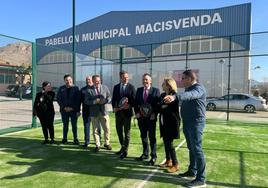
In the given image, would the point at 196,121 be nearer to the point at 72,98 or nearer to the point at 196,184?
the point at 196,184

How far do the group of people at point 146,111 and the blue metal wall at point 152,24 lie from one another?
17195 millimetres

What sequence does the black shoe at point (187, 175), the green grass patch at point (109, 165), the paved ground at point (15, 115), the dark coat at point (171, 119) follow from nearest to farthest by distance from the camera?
the green grass patch at point (109, 165) → the black shoe at point (187, 175) → the dark coat at point (171, 119) → the paved ground at point (15, 115)

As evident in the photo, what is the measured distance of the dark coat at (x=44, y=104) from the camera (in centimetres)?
771

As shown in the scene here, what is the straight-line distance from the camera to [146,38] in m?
31.8

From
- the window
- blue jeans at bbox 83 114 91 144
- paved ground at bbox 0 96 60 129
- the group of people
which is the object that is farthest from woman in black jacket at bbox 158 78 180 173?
the window

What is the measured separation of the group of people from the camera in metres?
4.75

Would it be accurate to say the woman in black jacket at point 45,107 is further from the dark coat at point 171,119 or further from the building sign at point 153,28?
the building sign at point 153,28

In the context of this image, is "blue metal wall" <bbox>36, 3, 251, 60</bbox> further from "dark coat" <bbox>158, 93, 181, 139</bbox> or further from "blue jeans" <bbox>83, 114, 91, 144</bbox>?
"dark coat" <bbox>158, 93, 181, 139</bbox>

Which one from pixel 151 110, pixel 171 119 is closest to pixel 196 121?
pixel 171 119

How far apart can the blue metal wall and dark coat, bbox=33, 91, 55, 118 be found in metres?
17.4

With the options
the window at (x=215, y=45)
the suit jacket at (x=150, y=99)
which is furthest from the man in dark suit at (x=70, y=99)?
the window at (x=215, y=45)

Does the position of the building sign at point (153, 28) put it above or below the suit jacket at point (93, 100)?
above

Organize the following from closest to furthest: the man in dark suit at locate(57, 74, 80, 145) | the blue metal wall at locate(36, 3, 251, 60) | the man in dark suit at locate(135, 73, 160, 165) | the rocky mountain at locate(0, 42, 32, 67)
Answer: the man in dark suit at locate(135, 73, 160, 165) < the man in dark suit at locate(57, 74, 80, 145) < the rocky mountain at locate(0, 42, 32, 67) < the blue metal wall at locate(36, 3, 251, 60)

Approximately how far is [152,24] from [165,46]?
3.86 metres
